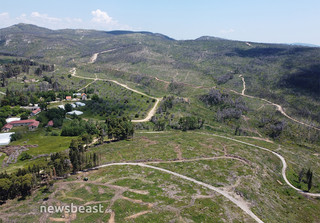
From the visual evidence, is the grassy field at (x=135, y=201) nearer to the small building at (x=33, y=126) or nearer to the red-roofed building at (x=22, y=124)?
the small building at (x=33, y=126)

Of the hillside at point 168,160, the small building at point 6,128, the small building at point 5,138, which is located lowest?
the small building at point 5,138

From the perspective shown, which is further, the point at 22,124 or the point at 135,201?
the point at 22,124

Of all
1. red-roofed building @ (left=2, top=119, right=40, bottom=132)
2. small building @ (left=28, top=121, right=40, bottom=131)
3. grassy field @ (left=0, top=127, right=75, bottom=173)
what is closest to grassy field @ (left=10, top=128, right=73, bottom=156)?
grassy field @ (left=0, top=127, right=75, bottom=173)

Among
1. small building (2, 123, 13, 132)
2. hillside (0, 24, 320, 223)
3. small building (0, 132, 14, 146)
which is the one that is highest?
hillside (0, 24, 320, 223)

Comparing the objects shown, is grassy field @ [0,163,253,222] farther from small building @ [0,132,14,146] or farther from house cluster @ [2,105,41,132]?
house cluster @ [2,105,41,132]

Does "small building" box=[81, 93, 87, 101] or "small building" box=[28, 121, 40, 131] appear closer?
"small building" box=[28, 121, 40, 131]

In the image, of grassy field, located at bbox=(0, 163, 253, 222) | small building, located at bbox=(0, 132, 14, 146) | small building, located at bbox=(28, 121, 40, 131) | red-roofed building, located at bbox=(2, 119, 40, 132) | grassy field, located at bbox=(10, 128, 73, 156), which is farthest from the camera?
small building, located at bbox=(28, 121, 40, 131)

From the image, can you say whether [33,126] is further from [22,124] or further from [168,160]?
[168,160]

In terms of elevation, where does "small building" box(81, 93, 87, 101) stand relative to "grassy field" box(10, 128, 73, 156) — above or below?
above

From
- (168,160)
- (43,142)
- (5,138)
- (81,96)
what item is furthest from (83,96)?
(168,160)

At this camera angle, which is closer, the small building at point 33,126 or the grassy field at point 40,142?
the grassy field at point 40,142

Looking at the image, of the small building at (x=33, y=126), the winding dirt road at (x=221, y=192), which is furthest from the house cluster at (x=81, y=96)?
the winding dirt road at (x=221, y=192)
